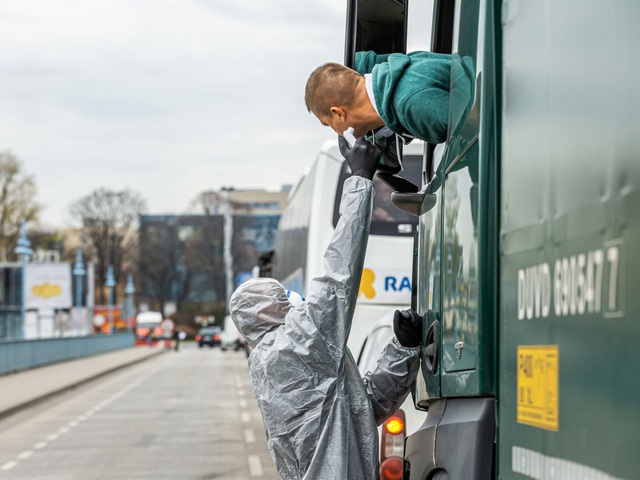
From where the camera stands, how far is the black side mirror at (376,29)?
3.74 metres

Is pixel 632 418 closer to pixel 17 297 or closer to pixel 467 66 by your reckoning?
pixel 467 66

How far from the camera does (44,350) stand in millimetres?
43812

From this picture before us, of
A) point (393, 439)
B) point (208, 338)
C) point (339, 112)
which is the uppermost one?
point (339, 112)

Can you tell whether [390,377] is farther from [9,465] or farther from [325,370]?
[9,465]

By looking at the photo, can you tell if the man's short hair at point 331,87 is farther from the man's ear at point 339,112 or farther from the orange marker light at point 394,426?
the orange marker light at point 394,426

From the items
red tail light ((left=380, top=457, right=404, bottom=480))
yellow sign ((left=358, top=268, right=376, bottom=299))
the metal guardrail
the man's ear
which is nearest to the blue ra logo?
yellow sign ((left=358, top=268, right=376, bottom=299))

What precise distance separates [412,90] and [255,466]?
1057cm

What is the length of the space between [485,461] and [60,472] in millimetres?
11324

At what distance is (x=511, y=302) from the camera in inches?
99.1

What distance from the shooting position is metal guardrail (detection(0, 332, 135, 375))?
3605 cm

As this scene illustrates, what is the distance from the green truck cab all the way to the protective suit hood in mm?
518

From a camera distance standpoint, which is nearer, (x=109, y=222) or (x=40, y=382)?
(x=40, y=382)

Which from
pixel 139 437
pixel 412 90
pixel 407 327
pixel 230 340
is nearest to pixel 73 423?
pixel 139 437

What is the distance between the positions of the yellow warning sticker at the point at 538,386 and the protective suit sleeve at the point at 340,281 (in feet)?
3.58
